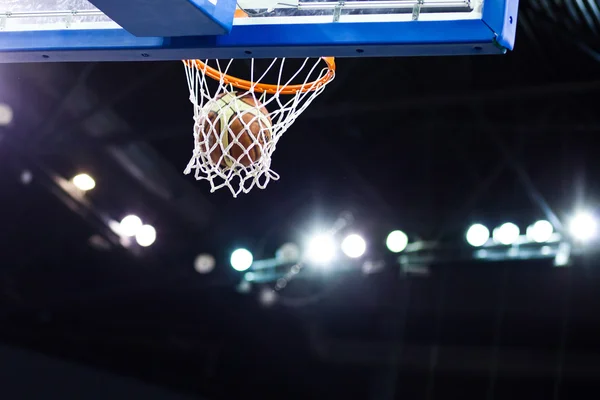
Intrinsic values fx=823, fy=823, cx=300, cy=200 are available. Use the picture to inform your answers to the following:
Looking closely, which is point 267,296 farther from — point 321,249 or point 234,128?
point 234,128

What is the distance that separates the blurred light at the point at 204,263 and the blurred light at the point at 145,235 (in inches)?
14.9

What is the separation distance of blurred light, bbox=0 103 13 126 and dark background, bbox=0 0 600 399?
6cm

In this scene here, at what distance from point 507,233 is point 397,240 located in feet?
2.53

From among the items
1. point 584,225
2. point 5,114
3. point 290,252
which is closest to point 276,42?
point 5,114

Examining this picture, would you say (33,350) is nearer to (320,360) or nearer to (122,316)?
(122,316)

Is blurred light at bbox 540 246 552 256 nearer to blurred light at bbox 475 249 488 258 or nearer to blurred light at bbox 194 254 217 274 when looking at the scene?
blurred light at bbox 475 249 488 258

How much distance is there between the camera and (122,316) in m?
6.27

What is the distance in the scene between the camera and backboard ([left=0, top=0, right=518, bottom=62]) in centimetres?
192

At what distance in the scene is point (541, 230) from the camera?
223 inches

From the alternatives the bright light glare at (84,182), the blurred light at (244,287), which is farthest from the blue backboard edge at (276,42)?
the blurred light at (244,287)

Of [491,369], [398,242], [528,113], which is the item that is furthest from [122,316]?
[528,113]

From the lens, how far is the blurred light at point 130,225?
597cm

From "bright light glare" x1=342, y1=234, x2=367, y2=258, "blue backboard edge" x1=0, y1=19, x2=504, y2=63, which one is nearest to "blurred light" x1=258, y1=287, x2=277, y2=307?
"bright light glare" x1=342, y1=234, x2=367, y2=258

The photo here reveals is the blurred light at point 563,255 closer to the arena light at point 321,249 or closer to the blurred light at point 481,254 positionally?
the blurred light at point 481,254
